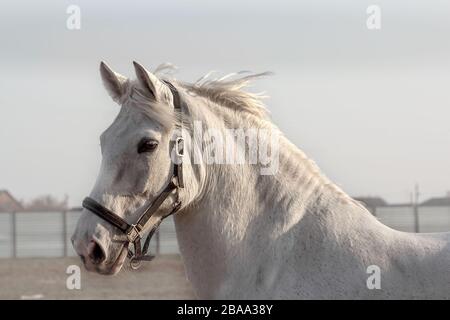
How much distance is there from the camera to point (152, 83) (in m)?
4.42

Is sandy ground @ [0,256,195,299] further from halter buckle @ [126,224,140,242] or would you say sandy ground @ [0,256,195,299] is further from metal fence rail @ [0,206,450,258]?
halter buckle @ [126,224,140,242]

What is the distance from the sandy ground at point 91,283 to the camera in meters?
14.7

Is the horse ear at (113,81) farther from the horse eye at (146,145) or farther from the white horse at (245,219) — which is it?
the horse eye at (146,145)

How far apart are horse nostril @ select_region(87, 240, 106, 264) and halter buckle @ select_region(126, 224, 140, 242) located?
178mm

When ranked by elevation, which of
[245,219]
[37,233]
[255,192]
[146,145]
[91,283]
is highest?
[146,145]

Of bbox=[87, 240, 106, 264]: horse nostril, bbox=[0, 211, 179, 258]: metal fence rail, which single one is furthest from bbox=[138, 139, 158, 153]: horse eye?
bbox=[0, 211, 179, 258]: metal fence rail

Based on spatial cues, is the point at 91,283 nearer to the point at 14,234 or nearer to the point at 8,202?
the point at 14,234

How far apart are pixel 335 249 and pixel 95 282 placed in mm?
13657

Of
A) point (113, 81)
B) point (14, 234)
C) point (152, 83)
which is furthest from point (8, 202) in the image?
point (152, 83)

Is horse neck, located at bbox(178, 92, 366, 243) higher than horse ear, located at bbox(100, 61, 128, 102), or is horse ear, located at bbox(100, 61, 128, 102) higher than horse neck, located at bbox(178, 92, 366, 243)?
horse ear, located at bbox(100, 61, 128, 102)

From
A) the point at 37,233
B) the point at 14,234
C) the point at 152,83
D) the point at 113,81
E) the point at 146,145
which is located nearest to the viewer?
the point at 146,145

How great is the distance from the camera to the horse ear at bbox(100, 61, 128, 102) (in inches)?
182

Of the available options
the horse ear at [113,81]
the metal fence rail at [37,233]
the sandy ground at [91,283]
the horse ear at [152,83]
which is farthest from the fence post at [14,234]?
the horse ear at [152,83]

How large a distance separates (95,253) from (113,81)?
3.62ft
